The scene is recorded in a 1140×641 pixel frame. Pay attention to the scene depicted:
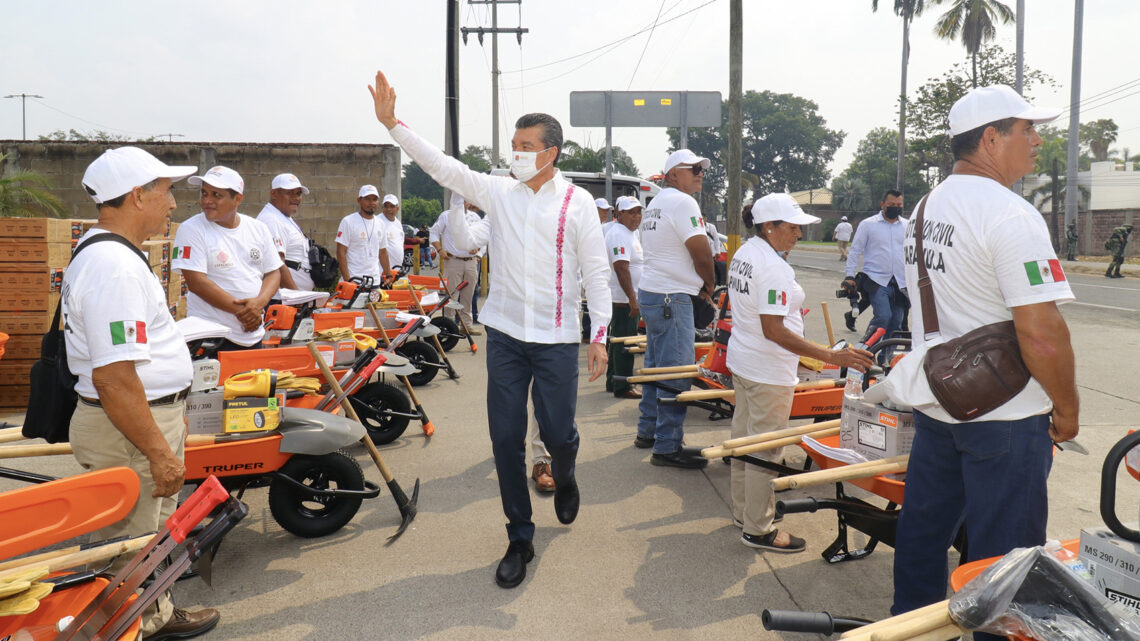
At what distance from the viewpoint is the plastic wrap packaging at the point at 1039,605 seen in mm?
1687

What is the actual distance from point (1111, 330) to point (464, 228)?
1156cm

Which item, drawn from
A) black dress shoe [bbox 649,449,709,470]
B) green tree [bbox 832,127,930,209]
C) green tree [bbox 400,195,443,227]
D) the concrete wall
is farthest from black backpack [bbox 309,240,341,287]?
green tree [bbox 832,127,930,209]

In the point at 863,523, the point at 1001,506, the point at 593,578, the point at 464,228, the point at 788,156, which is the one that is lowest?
the point at 593,578

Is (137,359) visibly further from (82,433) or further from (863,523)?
(863,523)

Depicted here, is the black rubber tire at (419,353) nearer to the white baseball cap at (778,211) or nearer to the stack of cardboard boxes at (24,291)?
the stack of cardboard boxes at (24,291)

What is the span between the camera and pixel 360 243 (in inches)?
356

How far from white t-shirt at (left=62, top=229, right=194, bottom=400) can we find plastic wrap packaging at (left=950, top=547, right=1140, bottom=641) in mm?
2593

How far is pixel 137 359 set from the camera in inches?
107

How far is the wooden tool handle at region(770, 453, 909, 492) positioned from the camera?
2.66 metres

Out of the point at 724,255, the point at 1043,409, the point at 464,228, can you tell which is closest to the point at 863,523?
the point at 1043,409

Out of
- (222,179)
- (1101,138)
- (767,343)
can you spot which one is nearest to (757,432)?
(767,343)

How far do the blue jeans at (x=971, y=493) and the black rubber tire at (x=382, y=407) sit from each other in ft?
13.2

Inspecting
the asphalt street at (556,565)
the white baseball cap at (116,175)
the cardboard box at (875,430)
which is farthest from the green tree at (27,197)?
the cardboard box at (875,430)

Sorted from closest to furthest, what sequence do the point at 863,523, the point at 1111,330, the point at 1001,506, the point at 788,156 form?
the point at 1001,506
the point at 863,523
the point at 1111,330
the point at 788,156
